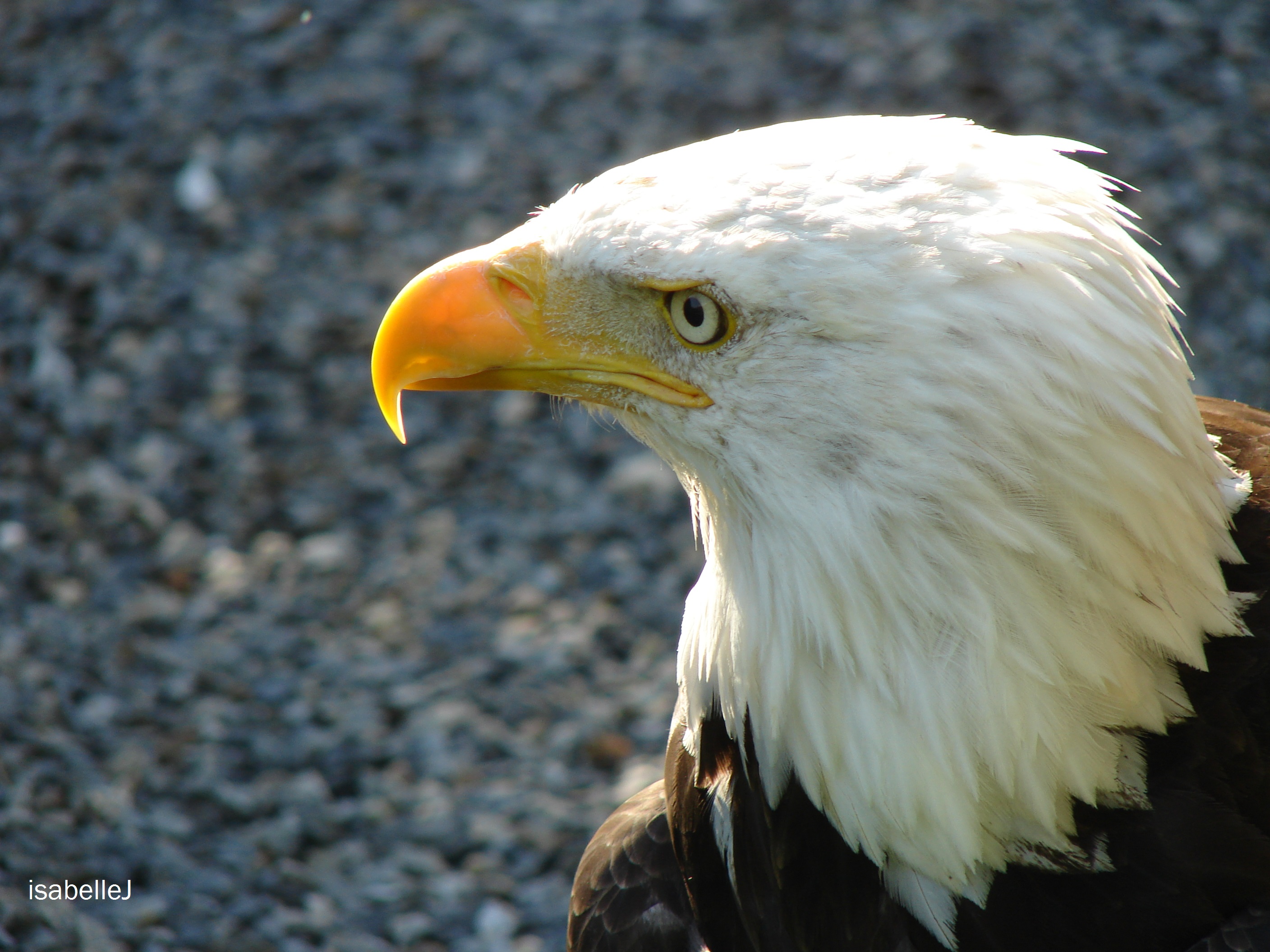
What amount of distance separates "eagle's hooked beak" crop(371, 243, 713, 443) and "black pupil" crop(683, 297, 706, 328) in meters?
0.14

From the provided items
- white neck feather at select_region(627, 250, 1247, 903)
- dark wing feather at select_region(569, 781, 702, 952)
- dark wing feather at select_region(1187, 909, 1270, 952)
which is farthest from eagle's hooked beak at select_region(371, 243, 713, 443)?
dark wing feather at select_region(1187, 909, 1270, 952)

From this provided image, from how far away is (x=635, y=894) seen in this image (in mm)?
2385

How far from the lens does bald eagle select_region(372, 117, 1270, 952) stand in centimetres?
153

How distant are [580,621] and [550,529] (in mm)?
404

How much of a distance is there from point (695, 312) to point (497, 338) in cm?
38

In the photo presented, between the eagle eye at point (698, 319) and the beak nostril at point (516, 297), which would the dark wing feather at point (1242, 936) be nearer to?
the eagle eye at point (698, 319)

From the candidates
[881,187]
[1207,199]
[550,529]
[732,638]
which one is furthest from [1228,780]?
[1207,199]

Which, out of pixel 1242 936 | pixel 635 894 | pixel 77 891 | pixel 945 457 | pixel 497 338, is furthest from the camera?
pixel 77 891

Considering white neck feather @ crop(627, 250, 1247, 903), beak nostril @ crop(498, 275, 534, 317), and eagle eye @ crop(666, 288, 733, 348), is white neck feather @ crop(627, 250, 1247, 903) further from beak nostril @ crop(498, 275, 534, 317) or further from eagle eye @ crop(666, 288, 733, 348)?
beak nostril @ crop(498, 275, 534, 317)

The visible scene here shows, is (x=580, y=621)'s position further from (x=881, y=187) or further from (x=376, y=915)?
(x=881, y=187)

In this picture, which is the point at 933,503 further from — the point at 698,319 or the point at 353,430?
the point at 353,430

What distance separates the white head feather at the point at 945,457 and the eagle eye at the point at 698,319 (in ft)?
0.10

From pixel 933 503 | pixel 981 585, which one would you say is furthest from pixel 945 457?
pixel 981 585

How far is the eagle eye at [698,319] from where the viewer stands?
168 centimetres
